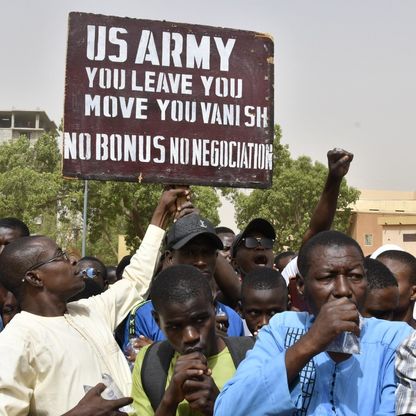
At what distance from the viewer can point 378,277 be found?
362 centimetres

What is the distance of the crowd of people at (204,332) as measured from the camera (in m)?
2.12

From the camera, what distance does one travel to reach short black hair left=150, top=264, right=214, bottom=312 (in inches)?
111

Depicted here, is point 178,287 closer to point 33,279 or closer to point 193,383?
point 193,383

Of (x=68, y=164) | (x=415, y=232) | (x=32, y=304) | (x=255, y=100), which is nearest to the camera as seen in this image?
(x=32, y=304)

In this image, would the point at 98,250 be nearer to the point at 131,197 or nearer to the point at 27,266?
the point at 131,197

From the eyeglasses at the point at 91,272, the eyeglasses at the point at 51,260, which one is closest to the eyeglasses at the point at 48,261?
the eyeglasses at the point at 51,260

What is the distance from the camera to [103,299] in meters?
3.62

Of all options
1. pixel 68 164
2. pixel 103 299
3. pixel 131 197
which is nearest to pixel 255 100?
pixel 68 164

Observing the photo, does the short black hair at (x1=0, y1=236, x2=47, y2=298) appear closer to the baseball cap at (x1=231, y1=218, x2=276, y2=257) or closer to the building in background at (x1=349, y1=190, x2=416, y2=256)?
the baseball cap at (x1=231, y1=218, x2=276, y2=257)

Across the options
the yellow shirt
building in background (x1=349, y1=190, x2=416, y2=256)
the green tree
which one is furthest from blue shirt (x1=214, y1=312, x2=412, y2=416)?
building in background (x1=349, y1=190, x2=416, y2=256)

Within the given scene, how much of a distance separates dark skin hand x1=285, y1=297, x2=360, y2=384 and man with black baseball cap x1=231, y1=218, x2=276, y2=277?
9.70 feet

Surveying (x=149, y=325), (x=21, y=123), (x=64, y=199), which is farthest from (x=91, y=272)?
(x=21, y=123)

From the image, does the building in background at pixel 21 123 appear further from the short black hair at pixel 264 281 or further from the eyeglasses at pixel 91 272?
the short black hair at pixel 264 281

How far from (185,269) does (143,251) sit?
0.97 metres
